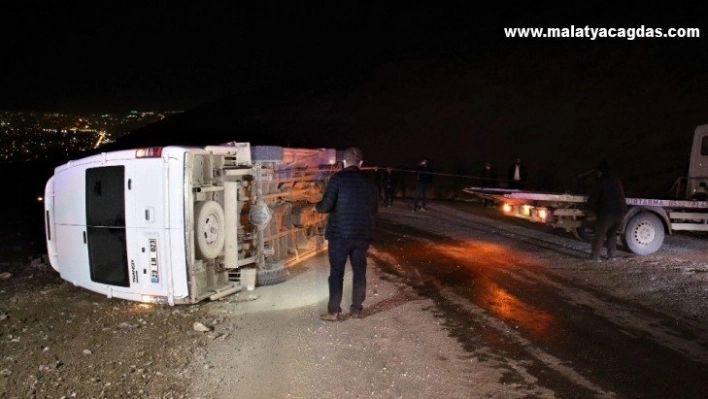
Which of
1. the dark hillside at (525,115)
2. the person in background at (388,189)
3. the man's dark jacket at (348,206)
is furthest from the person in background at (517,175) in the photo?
the man's dark jacket at (348,206)

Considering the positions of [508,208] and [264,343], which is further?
[508,208]

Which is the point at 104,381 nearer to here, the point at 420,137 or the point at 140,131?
the point at 420,137

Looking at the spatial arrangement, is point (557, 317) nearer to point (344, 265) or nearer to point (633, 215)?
point (344, 265)

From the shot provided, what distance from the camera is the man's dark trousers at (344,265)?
5.96 m

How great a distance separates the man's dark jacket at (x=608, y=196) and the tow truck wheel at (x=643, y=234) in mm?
995

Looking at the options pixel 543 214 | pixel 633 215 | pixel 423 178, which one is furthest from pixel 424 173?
pixel 633 215

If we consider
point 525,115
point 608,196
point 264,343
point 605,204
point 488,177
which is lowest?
point 264,343

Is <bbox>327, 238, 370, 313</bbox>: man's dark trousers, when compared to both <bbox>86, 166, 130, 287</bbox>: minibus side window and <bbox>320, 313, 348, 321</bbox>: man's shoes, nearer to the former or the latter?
<bbox>320, 313, 348, 321</bbox>: man's shoes

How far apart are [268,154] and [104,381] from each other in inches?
151

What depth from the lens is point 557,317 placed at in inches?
254

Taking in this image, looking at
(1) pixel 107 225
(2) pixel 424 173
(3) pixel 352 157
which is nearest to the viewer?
(3) pixel 352 157

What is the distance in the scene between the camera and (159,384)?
461 cm

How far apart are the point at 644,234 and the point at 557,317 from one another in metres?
5.07

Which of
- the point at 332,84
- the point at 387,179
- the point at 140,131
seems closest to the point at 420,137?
the point at 387,179
